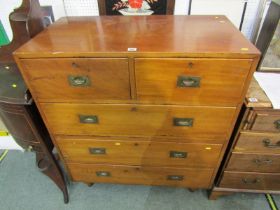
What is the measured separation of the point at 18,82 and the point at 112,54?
21.8 inches

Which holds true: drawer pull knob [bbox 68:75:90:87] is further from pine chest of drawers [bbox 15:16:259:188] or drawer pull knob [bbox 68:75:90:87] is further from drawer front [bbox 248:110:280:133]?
drawer front [bbox 248:110:280:133]

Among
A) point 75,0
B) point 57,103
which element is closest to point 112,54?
point 57,103

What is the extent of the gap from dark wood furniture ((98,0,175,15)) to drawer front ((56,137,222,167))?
75 centimetres

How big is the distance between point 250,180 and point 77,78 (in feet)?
3.74

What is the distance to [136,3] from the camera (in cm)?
114

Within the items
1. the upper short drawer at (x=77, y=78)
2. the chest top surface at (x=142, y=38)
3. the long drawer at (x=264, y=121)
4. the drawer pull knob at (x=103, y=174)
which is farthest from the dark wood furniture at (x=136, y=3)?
the drawer pull knob at (x=103, y=174)

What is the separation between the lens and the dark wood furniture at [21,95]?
2.98 ft

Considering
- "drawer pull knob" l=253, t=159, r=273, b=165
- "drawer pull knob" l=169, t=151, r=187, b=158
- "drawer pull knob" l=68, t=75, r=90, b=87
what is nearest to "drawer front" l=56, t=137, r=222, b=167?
"drawer pull knob" l=169, t=151, r=187, b=158

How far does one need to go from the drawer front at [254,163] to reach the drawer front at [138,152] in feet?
0.36

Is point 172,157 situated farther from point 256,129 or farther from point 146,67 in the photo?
point 146,67

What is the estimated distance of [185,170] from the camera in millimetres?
1157

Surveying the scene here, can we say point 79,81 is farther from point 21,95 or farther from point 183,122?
point 183,122

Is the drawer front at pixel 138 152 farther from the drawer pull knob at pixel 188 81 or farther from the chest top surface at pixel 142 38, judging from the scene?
the chest top surface at pixel 142 38

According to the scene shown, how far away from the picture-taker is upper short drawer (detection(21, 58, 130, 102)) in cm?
75
